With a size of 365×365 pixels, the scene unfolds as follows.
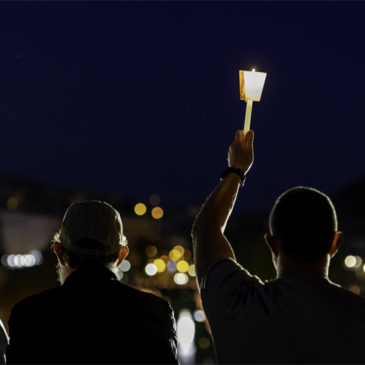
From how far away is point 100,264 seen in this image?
4074 millimetres

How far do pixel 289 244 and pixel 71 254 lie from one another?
126cm

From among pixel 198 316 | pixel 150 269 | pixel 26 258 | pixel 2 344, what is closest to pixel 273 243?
pixel 2 344

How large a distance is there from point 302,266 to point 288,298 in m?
0.18

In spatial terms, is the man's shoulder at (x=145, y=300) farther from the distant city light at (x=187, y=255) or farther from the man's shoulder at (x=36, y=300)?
the distant city light at (x=187, y=255)

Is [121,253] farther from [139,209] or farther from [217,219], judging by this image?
[139,209]

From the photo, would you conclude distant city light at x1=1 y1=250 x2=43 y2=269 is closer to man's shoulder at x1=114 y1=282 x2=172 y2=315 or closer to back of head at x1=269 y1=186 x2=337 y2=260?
man's shoulder at x1=114 y1=282 x2=172 y2=315

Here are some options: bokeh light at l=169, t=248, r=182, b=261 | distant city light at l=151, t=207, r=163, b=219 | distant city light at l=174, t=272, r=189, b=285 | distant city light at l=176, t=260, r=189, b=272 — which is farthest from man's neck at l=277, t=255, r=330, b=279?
distant city light at l=151, t=207, r=163, b=219

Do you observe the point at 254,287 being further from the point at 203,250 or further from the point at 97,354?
the point at 97,354

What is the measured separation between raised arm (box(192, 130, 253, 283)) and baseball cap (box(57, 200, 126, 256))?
68 cm

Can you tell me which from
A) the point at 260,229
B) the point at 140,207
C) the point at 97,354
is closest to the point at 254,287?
the point at 97,354

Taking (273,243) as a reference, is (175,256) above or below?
below

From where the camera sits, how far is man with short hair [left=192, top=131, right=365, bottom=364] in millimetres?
3271

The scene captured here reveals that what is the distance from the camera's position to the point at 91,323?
12.8 ft

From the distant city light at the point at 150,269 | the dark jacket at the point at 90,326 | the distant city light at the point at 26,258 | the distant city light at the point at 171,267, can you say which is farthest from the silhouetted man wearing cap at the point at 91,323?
the distant city light at the point at 171,267
